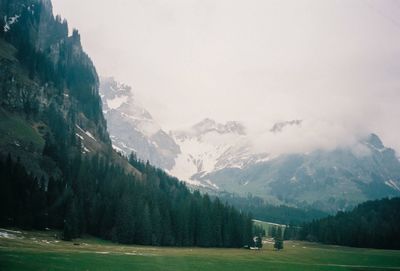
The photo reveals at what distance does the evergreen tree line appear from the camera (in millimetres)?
124125

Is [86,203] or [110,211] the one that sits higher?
[86,203]

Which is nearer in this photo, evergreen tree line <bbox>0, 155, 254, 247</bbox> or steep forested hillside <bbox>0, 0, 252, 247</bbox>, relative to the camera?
evergreen tree line <bbox>0, 155, 254, 247</bbox>

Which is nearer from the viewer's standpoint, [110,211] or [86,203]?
[110,211]

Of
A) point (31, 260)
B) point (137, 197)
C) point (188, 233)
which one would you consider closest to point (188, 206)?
point (188, 233)

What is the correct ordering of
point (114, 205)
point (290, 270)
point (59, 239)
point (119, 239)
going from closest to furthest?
point (290, 270)
point (59, 239)
point (119, 239)
point (114, 205)

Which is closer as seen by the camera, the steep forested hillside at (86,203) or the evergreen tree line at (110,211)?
the evergreen tree line at (110,211)

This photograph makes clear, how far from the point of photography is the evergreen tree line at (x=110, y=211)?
407 feet

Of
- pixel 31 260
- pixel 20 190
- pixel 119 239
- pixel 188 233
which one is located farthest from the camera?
pixel 188 233

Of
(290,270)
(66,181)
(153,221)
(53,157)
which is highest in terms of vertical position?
(53,157)

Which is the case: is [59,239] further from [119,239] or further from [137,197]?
[137,197]

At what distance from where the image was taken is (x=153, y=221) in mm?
154875

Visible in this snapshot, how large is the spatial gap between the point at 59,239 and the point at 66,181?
147 ft

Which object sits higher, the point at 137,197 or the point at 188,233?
the point at 137,197

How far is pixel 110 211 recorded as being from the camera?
15000 cm
